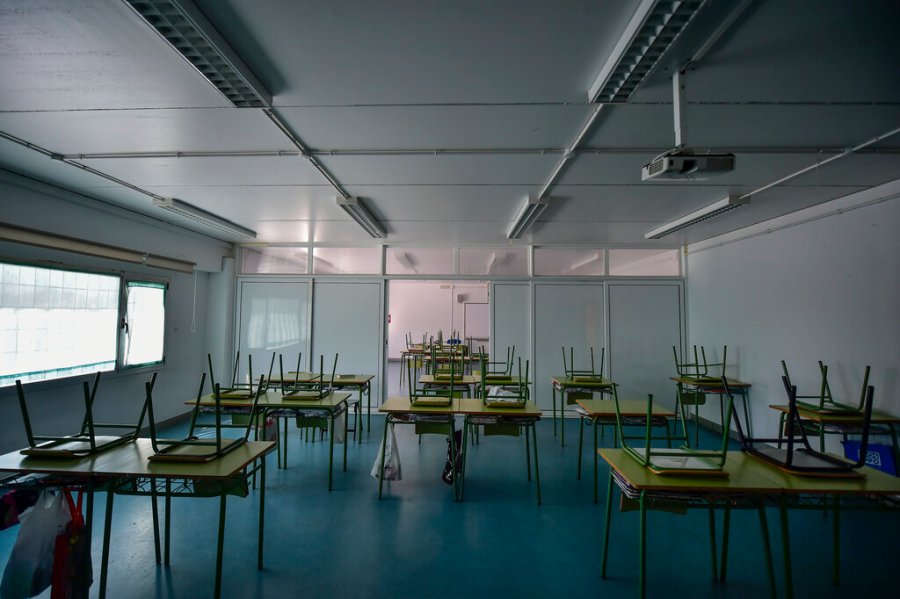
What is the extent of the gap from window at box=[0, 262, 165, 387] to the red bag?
8.49 feet

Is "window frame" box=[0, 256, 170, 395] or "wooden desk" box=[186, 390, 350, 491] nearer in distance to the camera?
"wooden desk" box=[186, 390, 350, 491]

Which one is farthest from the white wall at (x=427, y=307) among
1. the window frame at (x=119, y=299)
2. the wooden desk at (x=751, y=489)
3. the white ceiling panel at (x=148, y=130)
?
the wooden desk at (x=751, y=489)

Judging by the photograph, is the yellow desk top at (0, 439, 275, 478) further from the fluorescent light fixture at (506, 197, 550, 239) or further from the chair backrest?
the fluorescent light fixture at (506, 197, 550, 239)

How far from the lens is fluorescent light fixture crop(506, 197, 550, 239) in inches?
164

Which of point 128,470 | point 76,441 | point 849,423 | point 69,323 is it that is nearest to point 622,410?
point 849,423

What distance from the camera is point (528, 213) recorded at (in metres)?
4.49

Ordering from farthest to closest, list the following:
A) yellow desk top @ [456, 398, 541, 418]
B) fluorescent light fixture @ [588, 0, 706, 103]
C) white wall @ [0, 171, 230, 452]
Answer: white wall @ [0, 171, 230, 452]
yellow desk top @ [456, 398, 541, 418]
fluorescent light fixture @ [588, 0, 706, 103]

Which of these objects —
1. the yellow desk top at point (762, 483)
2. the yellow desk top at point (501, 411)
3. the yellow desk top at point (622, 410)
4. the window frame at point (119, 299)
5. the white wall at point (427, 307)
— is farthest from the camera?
the white wall at point (427, 307)

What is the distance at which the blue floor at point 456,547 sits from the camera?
7.36 feet

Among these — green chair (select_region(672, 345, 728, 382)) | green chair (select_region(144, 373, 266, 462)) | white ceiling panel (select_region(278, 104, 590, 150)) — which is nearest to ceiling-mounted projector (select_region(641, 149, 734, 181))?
white ceiling panel (select_region(278, 104, 590, 150))

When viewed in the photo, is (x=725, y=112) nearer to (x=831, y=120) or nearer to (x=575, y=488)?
(x=831, y=120)

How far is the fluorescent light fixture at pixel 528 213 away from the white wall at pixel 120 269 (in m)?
4.55

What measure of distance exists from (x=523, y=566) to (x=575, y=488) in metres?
1.35

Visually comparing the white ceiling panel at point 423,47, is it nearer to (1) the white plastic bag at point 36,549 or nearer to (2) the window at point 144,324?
(1) the white plastic bag at point 36,549
